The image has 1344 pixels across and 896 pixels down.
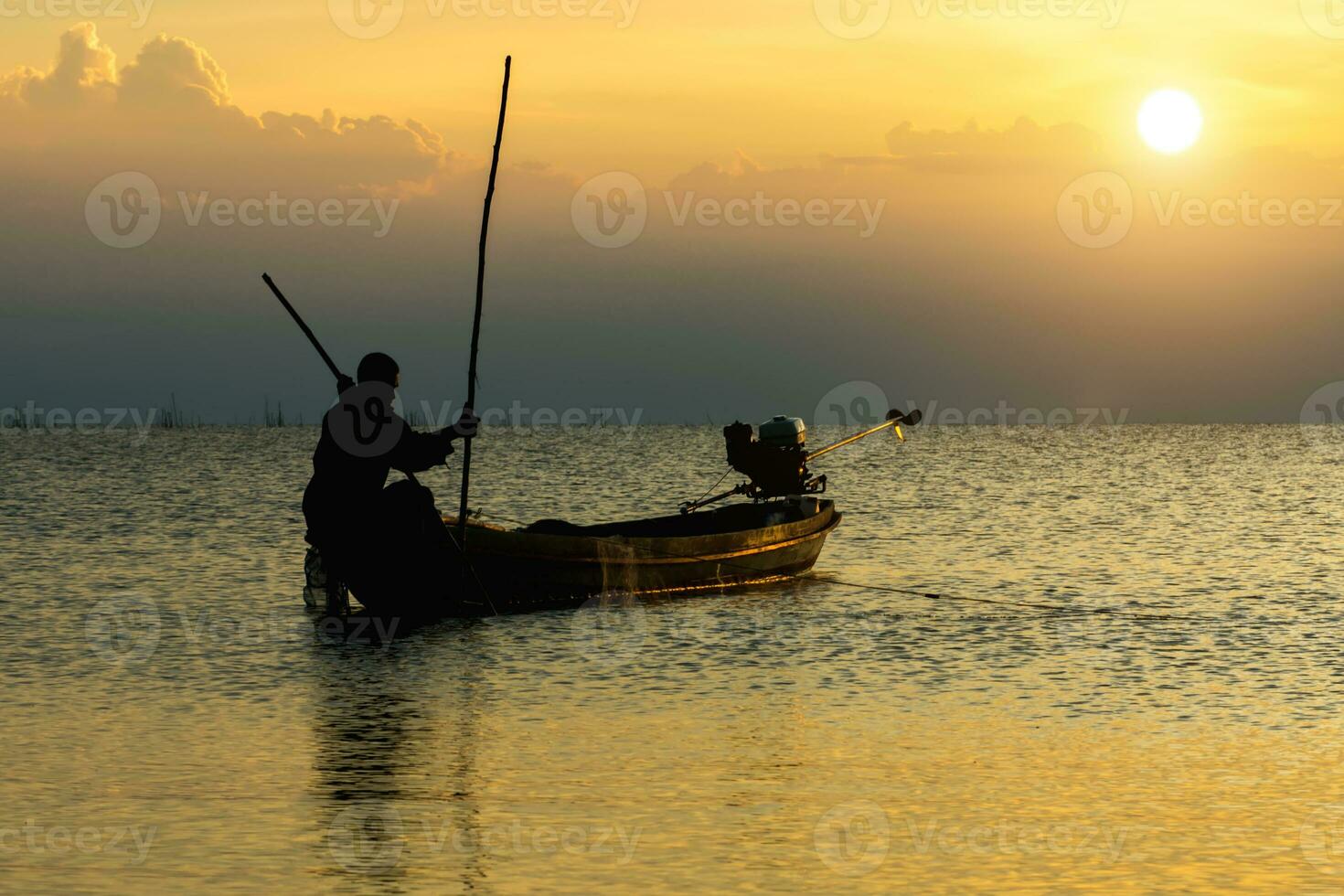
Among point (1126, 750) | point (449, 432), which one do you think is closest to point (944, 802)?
point (1126, 750)

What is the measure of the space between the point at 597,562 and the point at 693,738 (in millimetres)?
9151

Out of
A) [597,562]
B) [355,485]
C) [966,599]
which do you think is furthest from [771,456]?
[355,485]

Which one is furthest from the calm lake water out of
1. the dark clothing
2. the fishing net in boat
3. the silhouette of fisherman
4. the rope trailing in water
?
the dark clothing

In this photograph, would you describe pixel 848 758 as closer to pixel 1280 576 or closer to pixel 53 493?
pixel 1280 576

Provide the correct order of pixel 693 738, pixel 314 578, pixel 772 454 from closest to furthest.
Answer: pixel 693 738
pixel 314 578
pixel 772 454

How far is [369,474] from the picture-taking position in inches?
612

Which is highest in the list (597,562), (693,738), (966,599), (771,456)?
(771,456)

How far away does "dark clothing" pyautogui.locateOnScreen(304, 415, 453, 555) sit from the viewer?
1484 centimetres

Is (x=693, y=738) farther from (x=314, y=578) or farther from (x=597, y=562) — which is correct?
(x=314, y=578)

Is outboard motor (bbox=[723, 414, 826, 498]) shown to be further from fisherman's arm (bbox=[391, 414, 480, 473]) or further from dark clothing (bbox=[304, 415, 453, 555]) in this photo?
fisherman's arm (bbox=[391, 414, 480, 473])

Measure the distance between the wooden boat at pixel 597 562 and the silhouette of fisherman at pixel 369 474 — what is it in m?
0.82

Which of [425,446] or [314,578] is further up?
[425,446]

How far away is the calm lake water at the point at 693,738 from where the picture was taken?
896 centimetres

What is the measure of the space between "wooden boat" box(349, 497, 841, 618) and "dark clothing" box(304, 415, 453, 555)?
1.23 meters
